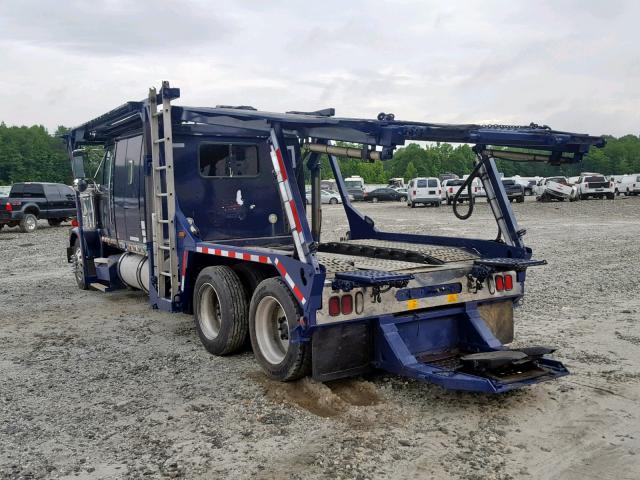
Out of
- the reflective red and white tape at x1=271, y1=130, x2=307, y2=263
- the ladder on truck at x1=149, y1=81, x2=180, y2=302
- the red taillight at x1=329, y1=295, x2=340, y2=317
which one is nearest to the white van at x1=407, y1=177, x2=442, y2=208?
the ladder on truck at x1=149, y1=81, x2=180, y2=302

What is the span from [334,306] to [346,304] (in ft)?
0.37

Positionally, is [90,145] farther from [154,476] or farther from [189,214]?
[154,476]

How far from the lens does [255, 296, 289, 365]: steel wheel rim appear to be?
5828mm

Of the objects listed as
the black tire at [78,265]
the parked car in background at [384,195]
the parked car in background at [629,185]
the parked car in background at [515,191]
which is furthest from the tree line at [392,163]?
the black tire at [78,265]

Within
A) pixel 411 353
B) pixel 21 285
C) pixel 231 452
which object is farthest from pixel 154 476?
pixel 21 285

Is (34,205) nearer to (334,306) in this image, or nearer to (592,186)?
(334,306)

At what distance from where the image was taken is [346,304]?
17.1 ft

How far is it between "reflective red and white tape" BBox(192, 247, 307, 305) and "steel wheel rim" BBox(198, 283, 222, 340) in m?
0.45

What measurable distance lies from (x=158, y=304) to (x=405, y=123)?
396cm

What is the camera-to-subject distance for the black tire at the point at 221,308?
20.8 feet

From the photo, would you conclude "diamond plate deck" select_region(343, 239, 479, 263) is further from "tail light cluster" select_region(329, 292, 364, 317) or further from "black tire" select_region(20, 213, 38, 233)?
"black tire" select_region(20, 213, 38, 233)

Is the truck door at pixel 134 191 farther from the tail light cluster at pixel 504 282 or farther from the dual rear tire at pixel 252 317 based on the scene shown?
the tail light cluster at pixel 504 282

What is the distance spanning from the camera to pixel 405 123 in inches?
203

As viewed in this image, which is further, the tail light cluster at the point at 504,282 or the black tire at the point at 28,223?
the black tire at the point at 28,223
